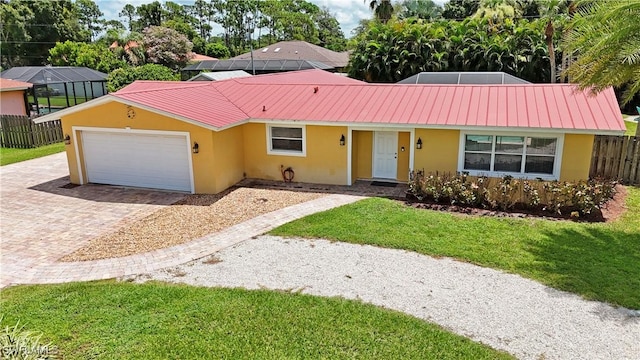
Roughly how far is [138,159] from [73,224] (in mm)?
3784

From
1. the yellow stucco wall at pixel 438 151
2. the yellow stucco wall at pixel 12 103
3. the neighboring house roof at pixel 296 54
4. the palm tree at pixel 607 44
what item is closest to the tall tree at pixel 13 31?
the neighboring house roof at pixel 296 54

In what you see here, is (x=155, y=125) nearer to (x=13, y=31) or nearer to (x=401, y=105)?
(x=401, y=105)

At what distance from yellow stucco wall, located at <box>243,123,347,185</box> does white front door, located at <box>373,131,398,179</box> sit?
1.34 metres

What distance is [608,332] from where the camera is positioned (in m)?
6.89

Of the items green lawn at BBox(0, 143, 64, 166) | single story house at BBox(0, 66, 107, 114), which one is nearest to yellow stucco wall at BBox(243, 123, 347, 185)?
green lawn at BBox(0, 143, 64, 166)

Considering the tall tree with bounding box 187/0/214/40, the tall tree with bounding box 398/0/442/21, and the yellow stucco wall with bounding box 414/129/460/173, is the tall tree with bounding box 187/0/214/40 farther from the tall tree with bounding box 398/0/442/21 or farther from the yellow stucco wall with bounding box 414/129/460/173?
the yellow stucco wall with bounding box 414/129/460/173

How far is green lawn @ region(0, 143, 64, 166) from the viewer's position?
2030 cm

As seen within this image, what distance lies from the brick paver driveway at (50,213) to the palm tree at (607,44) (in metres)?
12.0

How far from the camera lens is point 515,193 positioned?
12.9 m

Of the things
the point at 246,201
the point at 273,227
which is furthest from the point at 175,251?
the point at 246,201

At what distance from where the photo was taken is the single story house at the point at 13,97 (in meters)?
25.8

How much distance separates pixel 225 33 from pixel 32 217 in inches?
3467

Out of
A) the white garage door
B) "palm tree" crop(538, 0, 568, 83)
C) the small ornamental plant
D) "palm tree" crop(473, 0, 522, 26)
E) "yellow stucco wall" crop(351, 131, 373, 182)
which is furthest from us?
"palm tree" crop(473, 0, 522, 26)

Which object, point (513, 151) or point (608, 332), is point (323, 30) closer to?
point (513, 151)
